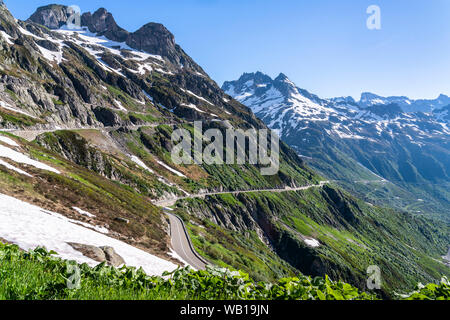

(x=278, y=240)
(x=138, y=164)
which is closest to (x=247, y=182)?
(x=278, y=240)

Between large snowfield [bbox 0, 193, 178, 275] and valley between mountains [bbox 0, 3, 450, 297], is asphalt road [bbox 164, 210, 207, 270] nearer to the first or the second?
valley between mountains [bbox 0, 3, 450, 297]

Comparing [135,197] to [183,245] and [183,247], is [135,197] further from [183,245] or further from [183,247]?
[183,247]

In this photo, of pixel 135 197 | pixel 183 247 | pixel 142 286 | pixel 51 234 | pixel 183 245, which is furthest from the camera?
pixel 135 197

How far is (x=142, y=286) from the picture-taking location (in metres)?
6.70

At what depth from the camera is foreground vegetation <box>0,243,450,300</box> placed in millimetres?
5227

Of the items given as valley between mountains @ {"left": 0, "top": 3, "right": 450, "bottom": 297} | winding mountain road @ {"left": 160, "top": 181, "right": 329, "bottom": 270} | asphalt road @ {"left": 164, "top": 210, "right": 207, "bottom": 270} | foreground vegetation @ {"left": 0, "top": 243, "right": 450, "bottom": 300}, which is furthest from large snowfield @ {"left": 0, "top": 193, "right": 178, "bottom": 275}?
asphalt road @ {"left": 164, "top": 210, "right": 207, "bottom": 270}

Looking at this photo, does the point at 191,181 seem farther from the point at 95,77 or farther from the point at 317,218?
the point at 95,77

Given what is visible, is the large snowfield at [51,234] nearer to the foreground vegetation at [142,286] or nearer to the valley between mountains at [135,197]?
the valley between mountains at [135,197]

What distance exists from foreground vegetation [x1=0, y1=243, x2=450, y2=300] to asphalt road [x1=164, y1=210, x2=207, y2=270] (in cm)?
2680

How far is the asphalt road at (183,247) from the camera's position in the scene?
114ft

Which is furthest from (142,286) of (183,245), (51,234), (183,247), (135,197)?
(135,197)

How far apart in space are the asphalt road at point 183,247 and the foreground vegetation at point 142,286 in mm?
26798

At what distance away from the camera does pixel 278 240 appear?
11812 cm

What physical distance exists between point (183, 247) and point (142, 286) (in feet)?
114
